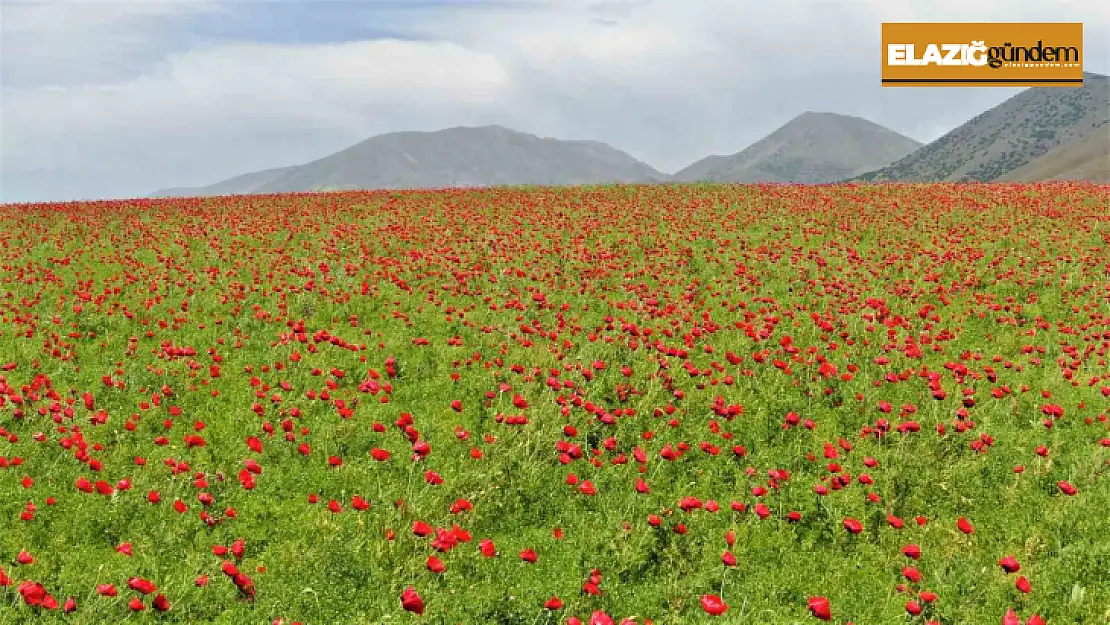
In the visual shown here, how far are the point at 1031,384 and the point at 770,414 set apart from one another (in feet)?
12.2

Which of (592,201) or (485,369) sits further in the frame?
(592,201)

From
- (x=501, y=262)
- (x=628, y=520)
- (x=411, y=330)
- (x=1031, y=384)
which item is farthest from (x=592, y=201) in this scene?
(x=628, y=520)

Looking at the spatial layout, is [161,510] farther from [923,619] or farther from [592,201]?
[592,201]

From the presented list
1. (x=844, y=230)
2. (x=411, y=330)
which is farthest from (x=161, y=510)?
(x=844, y=230)

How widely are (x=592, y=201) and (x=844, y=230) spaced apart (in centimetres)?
884

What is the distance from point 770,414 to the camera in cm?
716

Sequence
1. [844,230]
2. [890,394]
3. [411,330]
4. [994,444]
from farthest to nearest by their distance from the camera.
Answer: [844,230] < [411,330] < [890,394] < [994,444]

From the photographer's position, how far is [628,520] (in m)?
5.30

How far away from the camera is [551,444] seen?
6.32 metres

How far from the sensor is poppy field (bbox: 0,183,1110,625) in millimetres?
4453

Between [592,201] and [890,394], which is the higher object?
[592,201]

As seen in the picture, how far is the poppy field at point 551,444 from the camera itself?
14.6 feet

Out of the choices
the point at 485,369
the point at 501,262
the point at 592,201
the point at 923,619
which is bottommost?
the point at 923,619

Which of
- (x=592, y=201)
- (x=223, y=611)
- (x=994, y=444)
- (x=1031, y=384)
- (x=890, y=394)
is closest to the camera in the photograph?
(x=223, y=611)
